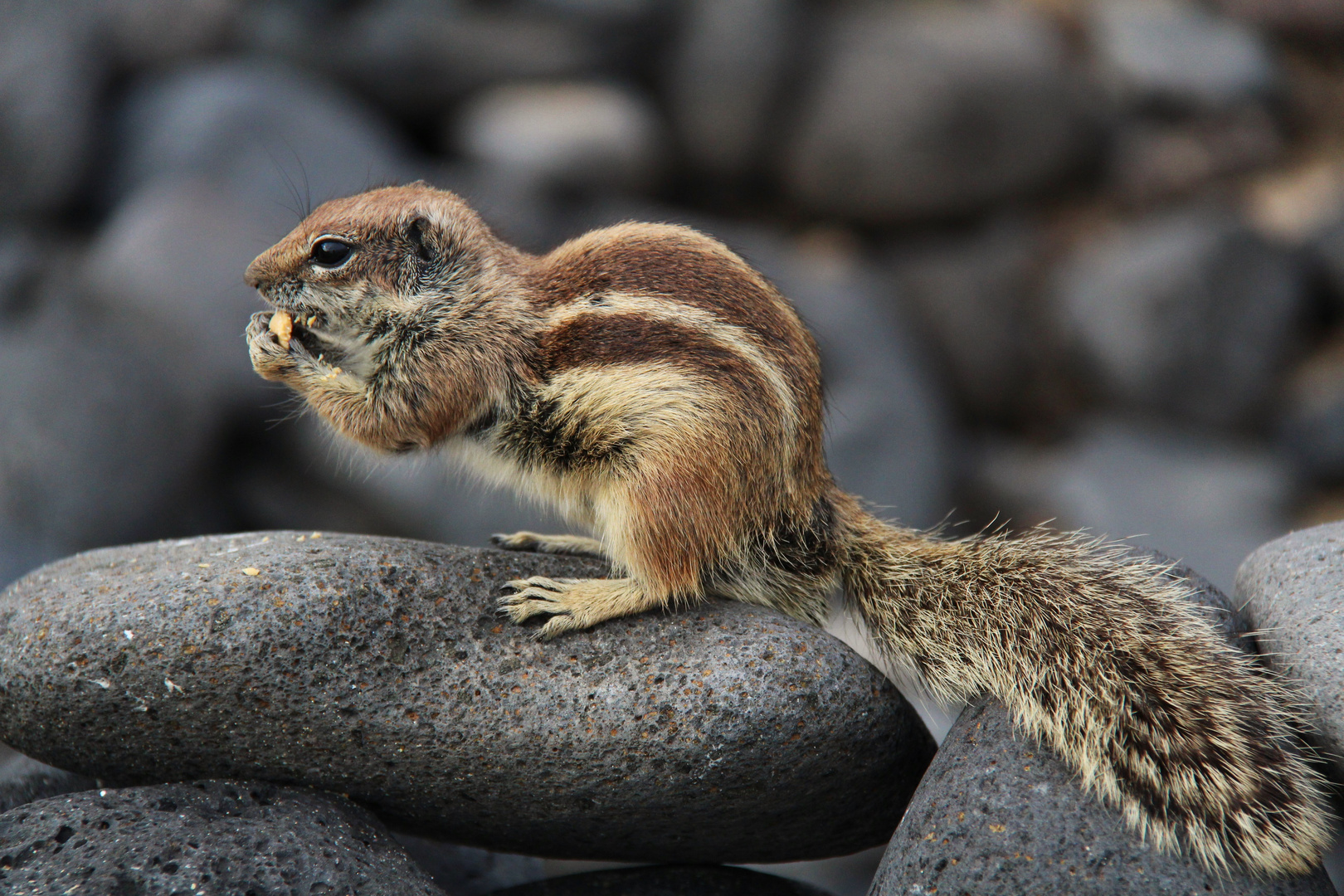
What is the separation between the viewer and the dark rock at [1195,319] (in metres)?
8.24

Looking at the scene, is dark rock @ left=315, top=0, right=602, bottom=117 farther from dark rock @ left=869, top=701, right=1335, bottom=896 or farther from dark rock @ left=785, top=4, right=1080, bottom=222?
dark rock @ left=869, top=701, right=1335, bottom=896

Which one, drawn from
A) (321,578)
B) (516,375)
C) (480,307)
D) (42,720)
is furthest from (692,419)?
(42,720)

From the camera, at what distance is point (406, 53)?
8.97m

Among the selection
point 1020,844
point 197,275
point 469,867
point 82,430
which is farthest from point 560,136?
point 1020,844

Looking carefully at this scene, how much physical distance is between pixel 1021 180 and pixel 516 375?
24.5ft

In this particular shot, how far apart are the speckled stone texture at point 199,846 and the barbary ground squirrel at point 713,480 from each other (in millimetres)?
560

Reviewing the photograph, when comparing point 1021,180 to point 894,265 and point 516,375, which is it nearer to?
point 894,265

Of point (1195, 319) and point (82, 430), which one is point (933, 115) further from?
point (82, 430)

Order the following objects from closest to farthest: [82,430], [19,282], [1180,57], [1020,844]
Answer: [1020,844]
[82,430]
[19,282]
[1180,57]

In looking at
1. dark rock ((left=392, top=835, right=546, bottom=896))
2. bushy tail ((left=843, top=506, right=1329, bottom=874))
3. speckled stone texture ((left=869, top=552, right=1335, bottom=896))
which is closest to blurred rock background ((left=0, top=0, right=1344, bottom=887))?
dark rock ((left=392, top=835, right=546, bottom=896))

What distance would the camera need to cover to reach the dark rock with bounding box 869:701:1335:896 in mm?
2061

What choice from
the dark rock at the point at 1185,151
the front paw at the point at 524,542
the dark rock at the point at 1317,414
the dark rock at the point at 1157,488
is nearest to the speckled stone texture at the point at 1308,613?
the front paw at the point at 524,542

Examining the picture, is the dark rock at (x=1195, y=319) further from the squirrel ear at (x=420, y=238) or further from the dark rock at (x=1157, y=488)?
the squirrel ear at (x=420, y=238)

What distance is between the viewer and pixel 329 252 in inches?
107
